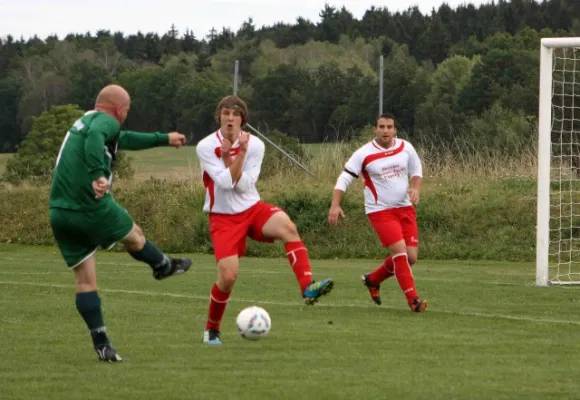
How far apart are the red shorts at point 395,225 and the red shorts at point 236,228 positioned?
3.14 meters

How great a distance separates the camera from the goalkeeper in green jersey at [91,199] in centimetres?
887

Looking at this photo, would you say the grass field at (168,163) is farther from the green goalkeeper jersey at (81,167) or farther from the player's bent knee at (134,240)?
the green goalkeeper jersey at (81,167)

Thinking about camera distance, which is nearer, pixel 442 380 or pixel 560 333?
pixel 442 380

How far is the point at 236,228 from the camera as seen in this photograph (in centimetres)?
1029

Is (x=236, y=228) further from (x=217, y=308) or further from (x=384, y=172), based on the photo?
Answer: (x=384, y=172)

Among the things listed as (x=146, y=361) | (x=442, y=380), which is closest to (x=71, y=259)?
(x=146, y=361)

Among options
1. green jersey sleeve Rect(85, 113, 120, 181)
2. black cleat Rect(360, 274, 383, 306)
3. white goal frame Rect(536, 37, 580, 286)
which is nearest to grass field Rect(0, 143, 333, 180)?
white goal frame Rect(536, 37, 580, 286)

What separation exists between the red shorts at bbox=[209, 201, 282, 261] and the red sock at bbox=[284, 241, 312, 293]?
0.61ft

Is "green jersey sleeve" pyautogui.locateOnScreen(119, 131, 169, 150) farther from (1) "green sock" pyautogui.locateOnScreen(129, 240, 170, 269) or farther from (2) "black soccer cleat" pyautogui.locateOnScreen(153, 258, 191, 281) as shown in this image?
(2) "black soccer cleat" pyautogui.locateOnScreen(153, 258, 191, 281)

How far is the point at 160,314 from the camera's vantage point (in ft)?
42.0

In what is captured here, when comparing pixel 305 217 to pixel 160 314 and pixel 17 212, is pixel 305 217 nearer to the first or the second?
pixel 17 212

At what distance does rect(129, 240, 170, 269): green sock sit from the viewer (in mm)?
9555

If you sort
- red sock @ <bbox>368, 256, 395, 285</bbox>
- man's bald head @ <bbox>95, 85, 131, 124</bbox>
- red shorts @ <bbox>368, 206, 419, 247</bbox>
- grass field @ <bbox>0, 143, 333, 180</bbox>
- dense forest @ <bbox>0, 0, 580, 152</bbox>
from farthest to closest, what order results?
dense forest @ <bbox>0, 0, 580, 152</bbox> → grass field @ <bbox>0, 143, 333, 180</bbox> → red sock @ <bbox>368, 256, 395, 285</bbox> → red shorts @ <bbox>368, 206, 419, 247</bbox> → man's bald head @ <bbox>95, 85, 131, 124</bbox>

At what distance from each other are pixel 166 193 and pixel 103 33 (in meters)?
130
